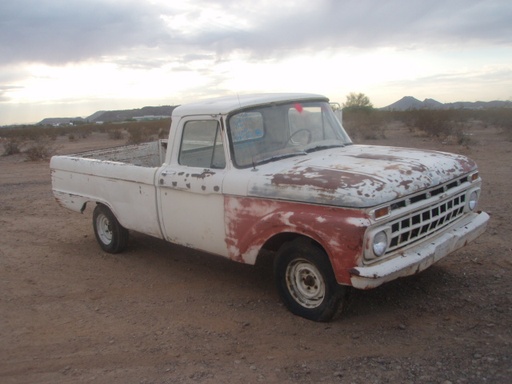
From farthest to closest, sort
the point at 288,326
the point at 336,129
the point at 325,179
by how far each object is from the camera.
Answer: the point at 336,129, the point at 288,326, the point at 325,179

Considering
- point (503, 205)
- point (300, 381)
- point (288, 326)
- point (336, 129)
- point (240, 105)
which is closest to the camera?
point (300, 381)

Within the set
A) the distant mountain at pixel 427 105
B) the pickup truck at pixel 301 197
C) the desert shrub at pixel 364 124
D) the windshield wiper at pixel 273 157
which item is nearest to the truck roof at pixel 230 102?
the pickup truck at pixel 301 197

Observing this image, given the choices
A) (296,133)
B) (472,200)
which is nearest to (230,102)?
(296,133)

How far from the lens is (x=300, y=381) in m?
3.44

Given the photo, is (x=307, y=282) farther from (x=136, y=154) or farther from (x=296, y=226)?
(x=136, y=154)

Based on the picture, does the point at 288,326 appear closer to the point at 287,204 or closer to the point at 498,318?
the point at 287,204

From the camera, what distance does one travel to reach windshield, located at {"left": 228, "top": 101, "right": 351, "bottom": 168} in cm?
482

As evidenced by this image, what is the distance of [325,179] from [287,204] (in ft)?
1.24

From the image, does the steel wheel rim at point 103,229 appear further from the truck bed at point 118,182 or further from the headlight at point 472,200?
the headlight at point 472,200

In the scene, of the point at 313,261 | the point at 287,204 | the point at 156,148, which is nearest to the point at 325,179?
the point at 287,204

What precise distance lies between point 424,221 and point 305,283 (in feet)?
3.69

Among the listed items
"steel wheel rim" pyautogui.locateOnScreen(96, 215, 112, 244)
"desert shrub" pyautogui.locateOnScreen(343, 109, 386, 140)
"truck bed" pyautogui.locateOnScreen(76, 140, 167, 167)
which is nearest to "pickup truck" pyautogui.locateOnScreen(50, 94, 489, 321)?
"steel wheel rim" pyautogui.locateOnScreen(96, 215, 112, 244)

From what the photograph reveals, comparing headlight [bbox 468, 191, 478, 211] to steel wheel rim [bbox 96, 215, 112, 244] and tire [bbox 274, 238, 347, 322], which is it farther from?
steel wheel rim [bbox 96, 215, 112, 244]

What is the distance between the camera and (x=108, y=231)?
6.90 metres
